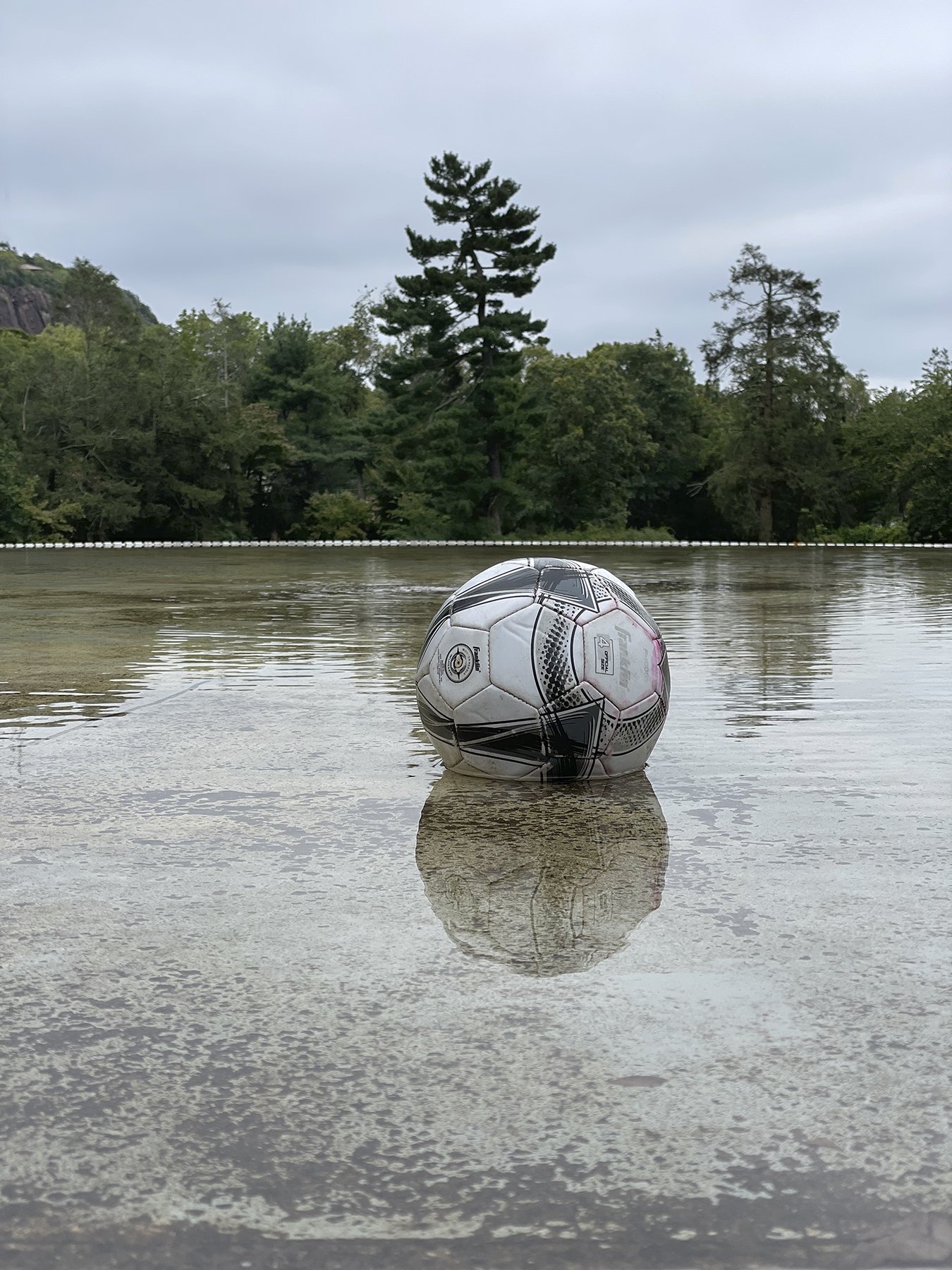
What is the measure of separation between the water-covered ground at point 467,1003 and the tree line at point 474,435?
50755 millimetres

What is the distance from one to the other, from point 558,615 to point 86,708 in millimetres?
3844

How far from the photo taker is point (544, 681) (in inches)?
250

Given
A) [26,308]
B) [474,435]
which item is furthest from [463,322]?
[26,308]

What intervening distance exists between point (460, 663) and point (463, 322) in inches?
2093

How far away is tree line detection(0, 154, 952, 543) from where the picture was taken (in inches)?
2259

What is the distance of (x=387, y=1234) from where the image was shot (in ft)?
8.11

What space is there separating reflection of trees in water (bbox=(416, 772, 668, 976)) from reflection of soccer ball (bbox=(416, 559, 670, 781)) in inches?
5.8

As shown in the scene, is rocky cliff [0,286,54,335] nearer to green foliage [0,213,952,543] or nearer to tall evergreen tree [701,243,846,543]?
green foliage [0,213,952,543]

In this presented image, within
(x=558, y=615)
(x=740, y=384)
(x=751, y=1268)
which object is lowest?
(x=751, y=1268)

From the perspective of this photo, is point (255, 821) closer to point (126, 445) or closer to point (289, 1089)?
point (289, 1089)

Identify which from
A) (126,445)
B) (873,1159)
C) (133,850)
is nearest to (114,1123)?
(873,1159)

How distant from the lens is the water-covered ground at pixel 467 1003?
2.54m

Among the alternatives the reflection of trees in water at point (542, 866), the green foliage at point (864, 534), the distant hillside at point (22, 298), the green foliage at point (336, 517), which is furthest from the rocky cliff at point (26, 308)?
the reflection of trees in water at point (542, 866)

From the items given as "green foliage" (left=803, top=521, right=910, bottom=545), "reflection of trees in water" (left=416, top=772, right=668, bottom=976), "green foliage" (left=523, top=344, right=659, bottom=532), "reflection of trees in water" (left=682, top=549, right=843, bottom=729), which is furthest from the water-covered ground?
"green foliage" (left=523, top=344, right=659, bottom=532)
